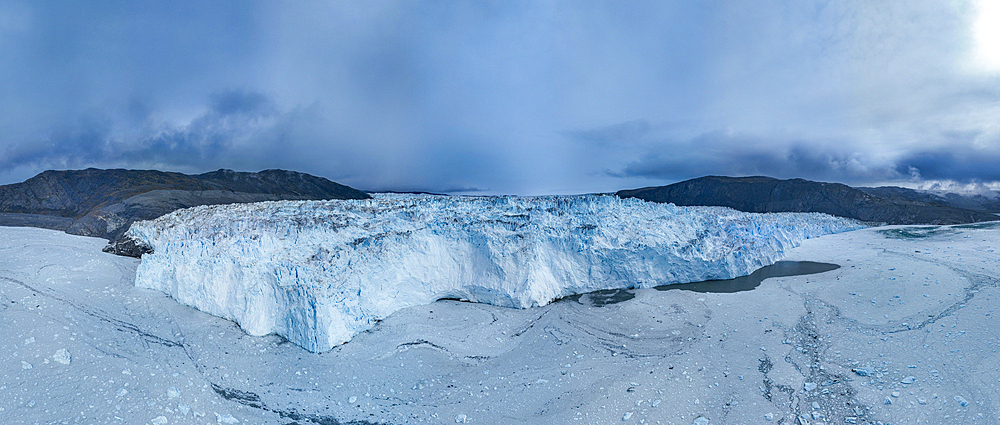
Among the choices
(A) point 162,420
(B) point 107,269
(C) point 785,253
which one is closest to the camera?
(A) point 162,420

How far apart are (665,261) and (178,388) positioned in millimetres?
12912

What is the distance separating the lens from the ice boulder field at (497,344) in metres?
5.77

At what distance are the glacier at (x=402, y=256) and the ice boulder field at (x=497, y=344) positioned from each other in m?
0.10

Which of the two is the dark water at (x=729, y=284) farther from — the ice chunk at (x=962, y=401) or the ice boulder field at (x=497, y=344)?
the ice chunk at (x=962, y=401)

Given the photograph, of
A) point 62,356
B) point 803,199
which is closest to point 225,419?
point 62,356

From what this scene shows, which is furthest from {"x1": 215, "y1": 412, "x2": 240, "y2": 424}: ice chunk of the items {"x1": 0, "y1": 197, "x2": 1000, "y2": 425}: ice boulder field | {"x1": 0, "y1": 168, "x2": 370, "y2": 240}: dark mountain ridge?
{"x1": 0, "y1": 168, "x2": 370, "y2": 240}: dark mountain ridge

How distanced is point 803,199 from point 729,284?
136 feet

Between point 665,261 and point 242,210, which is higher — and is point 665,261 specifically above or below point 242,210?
below

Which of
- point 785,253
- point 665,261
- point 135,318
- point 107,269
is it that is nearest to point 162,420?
point 135,318

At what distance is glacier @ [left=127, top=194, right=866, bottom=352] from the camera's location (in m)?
8.41

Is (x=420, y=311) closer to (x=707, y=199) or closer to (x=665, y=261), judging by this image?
(x=665, y=261)

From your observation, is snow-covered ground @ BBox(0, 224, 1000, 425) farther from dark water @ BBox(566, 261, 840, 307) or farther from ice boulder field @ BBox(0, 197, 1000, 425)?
dark water @ BBox(566, 261, 840, 307)

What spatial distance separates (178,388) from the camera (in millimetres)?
5938

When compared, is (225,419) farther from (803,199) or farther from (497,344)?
(803,199)
